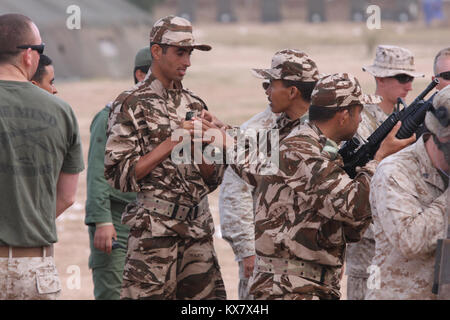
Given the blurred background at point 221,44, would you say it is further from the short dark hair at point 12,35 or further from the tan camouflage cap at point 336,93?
the tan camouflage cap at point 336,93

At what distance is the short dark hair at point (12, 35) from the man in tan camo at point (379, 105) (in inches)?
102

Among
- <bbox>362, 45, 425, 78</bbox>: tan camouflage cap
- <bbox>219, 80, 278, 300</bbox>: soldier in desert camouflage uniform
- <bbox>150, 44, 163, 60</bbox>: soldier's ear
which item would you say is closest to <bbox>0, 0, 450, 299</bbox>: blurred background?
<bbox>219, 80, 278, 300</bbox>: soldier in desert camouflage uniform

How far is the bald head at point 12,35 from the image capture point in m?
4.27

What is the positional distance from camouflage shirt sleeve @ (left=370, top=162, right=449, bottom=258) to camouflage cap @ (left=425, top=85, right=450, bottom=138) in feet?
0.76

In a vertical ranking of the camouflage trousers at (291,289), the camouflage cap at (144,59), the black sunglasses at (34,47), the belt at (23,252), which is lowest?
the camouflage trousers at (291,289)

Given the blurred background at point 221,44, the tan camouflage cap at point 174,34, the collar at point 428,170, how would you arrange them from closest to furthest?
1. the collar at point 428,170
2. the tan camouflage cap at point 174,34
3. the blurred background at point 221,44

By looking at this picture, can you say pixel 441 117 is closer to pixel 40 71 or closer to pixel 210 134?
pixel 210 134

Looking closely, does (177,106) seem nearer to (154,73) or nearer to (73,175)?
(154,73)

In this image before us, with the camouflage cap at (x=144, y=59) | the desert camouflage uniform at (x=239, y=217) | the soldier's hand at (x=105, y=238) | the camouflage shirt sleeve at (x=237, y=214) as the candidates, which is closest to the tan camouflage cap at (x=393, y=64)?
the desert camouflage uniform at (x=239, y=217)

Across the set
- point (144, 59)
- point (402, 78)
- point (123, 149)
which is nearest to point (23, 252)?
point (123, 149)

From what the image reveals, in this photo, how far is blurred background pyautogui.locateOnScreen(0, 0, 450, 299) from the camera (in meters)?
12.6

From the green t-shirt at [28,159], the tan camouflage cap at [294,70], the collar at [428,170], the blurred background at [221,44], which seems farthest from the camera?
the blurred background at [221,44]
